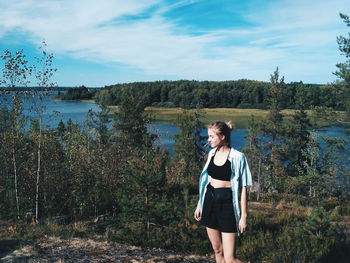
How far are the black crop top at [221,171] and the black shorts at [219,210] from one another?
0.12 metres

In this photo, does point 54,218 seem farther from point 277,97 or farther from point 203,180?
point 277,97

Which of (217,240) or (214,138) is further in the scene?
(217,240)

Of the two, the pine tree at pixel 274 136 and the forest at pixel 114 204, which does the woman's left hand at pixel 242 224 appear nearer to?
the forest at pixel 114 204

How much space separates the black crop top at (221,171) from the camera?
11.8 ft

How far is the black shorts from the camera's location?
11.6 feet

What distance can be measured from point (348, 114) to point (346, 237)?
12360 mm

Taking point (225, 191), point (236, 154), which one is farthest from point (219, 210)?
point (236, 154)

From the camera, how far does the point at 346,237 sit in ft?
21.2

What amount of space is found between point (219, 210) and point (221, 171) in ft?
1.40

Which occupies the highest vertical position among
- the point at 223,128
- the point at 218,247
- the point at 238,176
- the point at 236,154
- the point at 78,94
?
the point at 78,94

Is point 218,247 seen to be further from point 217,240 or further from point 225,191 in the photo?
point 225,191

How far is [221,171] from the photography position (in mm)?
3621

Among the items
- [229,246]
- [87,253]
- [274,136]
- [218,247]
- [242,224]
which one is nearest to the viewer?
[242,224]

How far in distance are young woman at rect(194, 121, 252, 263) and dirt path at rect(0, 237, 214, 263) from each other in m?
1.90
